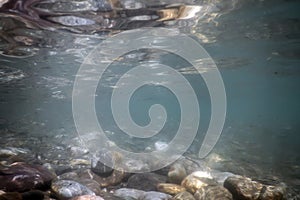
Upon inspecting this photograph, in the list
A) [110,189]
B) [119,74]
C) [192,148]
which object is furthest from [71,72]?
[110,189]

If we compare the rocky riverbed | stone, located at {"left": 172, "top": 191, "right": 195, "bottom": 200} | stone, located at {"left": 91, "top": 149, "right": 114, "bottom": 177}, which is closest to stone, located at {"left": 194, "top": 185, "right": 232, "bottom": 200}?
the rocky riverbed

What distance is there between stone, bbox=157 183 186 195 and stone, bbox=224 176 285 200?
61.3 inches

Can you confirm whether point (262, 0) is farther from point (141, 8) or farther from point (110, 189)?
point (110, 189)

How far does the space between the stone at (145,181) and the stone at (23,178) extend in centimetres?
274

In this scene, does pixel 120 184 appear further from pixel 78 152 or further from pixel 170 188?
pixel 78 152

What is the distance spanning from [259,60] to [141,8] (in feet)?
65.7

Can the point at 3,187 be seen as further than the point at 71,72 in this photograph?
No

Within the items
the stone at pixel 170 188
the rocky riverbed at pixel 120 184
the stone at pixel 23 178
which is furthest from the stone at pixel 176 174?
the stone at pixel 23 178

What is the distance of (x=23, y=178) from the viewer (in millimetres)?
7152

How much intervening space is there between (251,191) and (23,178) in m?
6.50

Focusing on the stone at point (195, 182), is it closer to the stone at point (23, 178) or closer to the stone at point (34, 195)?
the stone at point (23, 178)

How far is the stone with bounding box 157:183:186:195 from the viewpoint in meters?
8.37

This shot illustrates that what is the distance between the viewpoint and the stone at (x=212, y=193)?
23.5ft

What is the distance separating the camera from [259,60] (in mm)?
27281
